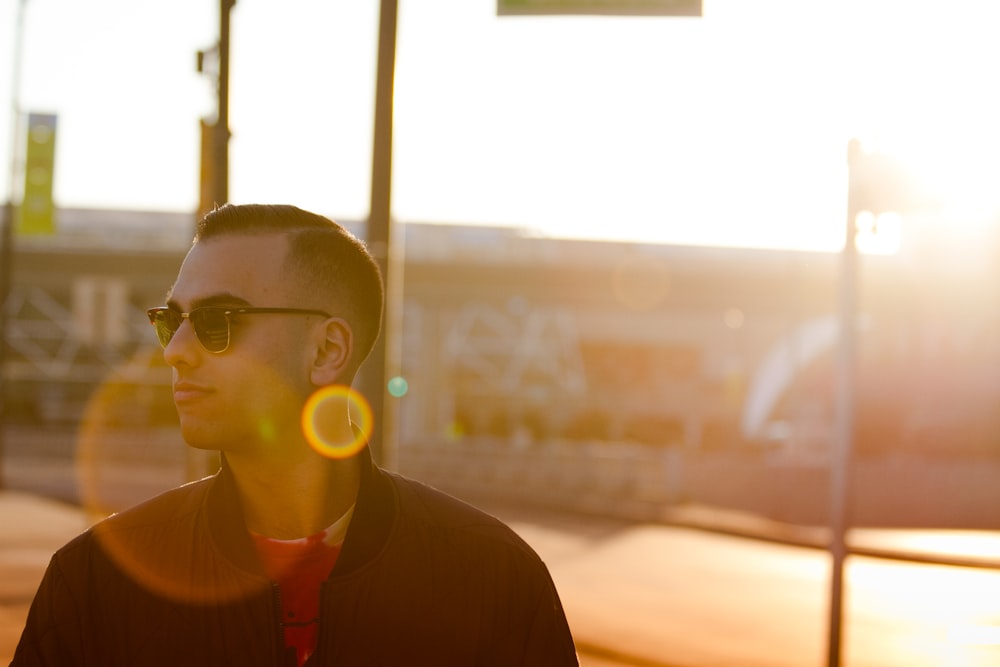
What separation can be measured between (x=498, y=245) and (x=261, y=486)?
5565cm

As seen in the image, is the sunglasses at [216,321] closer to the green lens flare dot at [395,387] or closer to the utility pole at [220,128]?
the green lens flare dot at [395,387]

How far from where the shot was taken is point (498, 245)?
58.8 meters

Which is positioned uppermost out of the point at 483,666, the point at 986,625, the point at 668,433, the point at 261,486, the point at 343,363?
the point at 343,363

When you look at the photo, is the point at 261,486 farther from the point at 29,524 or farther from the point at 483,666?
the point at 29,524

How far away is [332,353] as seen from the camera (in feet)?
10.8

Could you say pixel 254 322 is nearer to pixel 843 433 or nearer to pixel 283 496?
pixel 283 496

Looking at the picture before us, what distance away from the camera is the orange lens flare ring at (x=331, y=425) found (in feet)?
10.6

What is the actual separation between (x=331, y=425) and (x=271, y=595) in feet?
1.37

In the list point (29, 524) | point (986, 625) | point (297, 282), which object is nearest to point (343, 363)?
point (297, 282)

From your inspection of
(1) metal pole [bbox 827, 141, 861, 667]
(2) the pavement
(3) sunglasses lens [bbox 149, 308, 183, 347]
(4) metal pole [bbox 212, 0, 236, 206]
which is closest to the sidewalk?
(2) the pavement

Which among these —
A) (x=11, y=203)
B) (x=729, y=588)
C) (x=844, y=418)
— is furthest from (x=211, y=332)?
(x=11, y=203)

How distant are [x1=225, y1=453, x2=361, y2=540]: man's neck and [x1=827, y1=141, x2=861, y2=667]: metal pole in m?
7.97

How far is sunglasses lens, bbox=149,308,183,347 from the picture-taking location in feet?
10.7

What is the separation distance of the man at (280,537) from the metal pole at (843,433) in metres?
7.90
